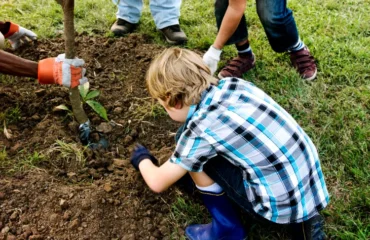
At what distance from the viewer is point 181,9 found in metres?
3.98

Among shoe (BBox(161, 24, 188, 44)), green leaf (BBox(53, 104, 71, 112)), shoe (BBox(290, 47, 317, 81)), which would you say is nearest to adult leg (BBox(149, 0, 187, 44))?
shoe (BBox(161, 24, 188, 44))

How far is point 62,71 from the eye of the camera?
2264mm

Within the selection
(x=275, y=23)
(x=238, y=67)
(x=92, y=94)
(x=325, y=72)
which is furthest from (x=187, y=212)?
(x=325, y=72)

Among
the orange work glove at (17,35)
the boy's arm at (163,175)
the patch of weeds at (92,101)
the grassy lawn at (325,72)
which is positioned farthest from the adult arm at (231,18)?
the orange work glove at (17,35)

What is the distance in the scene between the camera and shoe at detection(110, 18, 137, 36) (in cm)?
355

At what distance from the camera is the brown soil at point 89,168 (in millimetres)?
2041

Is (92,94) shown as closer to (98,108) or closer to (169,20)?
(98,108)

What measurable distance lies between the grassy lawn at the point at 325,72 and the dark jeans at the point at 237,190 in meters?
0.18

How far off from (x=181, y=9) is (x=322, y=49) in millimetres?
1333

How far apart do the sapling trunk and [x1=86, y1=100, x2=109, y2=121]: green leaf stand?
0.33 feet

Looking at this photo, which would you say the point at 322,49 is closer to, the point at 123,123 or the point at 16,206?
the point at 123,123

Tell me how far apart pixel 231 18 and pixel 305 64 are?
0.75m

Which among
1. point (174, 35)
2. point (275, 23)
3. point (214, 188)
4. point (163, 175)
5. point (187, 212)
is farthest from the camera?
point (174, 35)

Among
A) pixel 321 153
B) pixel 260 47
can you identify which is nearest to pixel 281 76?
pixel 260 47
